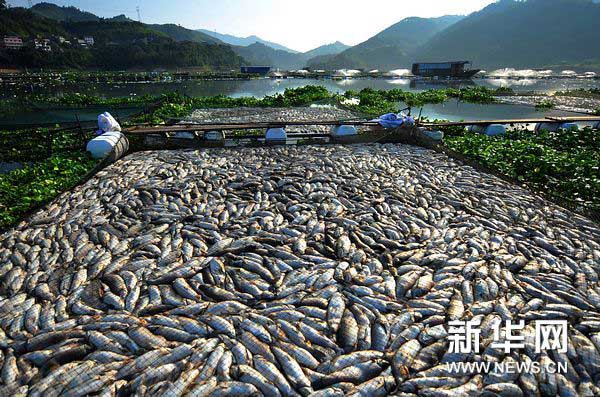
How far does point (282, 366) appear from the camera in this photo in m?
3.73

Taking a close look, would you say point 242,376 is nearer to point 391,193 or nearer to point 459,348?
point 459,348

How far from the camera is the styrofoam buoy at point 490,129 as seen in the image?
16547 mm

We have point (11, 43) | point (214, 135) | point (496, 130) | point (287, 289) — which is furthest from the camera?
point (11, 43)

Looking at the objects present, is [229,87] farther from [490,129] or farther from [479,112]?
[490,129]

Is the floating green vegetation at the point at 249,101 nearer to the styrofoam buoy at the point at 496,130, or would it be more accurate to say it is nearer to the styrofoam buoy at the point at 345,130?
the styrofoam buoy at the point at 496,130

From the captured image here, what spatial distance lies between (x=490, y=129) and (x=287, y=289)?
652 inches

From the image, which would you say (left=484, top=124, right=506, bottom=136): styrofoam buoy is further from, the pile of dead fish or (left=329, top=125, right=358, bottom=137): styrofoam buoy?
the pile of dead fish

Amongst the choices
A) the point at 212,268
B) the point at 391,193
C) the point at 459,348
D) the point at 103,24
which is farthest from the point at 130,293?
the point at 103,24

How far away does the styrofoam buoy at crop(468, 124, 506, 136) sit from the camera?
16.5 m

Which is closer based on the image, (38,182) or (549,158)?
(38,182)

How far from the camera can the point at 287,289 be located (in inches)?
198

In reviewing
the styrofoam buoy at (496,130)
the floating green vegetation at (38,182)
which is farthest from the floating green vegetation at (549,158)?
the floating green vegetation at (38,182)

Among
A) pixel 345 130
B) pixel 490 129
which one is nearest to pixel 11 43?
pixel 345 130

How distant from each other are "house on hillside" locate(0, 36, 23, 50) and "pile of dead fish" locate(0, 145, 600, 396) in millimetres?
114444
